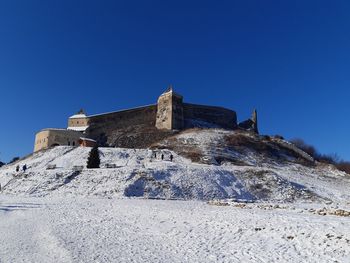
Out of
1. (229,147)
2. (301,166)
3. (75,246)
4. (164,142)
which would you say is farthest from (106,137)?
(75,246)

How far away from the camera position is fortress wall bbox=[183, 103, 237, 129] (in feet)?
255

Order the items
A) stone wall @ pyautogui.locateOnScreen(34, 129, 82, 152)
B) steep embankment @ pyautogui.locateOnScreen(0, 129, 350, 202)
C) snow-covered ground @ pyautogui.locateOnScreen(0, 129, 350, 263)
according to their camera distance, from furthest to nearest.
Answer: stone wall @ pyautogui.locateOnScreen(34, 129, 82, 152) < steep embankment @ pyautogui.locateOnScreen(0, 129, 350, 202) < snow-covered ground @ pyautogui.locateOnScreen(0, 129, 350, 263)

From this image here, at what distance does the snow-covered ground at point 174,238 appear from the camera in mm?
10602

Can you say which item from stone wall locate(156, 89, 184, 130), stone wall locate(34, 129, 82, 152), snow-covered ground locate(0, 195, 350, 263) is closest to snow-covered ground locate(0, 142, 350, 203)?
snow-covered ground locate(0, 195, 350, 263)

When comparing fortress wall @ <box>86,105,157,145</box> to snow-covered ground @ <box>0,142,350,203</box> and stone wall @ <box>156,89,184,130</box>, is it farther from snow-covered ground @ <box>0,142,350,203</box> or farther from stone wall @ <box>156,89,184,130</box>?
snow-covered ground @ <box>0,142,350,203</box>

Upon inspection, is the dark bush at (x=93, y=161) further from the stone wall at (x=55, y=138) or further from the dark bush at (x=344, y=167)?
the dark bush at (x=344, y=167)

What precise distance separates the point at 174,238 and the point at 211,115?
6925 centimetres

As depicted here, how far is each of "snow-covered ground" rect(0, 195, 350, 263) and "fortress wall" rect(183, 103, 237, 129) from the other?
59.7m

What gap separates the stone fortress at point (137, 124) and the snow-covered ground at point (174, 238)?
152 feet

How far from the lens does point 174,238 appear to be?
525 inches

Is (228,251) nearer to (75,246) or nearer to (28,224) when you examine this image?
(75,246)

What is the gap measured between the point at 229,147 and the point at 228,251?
4486 cm

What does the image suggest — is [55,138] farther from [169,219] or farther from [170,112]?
[169,219]

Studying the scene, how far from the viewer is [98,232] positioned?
14.5 metres
